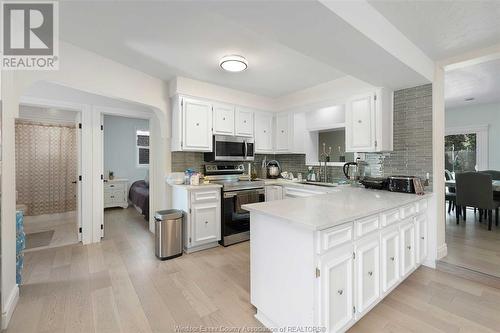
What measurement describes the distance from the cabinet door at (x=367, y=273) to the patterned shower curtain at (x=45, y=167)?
5.75m

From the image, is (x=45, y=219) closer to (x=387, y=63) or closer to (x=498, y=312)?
(x=387, y=63)

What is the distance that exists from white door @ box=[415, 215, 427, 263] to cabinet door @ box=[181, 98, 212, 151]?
2881mm

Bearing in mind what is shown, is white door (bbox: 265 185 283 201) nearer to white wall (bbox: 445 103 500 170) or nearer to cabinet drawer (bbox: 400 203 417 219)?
cabinet drawer (bbox: 400 203 417 219)

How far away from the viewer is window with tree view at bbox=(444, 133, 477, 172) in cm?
557

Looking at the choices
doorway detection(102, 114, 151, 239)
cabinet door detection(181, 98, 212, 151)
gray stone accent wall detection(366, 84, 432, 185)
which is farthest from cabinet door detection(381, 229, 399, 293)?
doorway detection(102, 114, 151, 239)

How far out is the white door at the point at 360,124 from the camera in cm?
298

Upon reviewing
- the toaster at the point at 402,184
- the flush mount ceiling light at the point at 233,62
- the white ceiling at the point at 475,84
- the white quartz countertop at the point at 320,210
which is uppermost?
the white ceiling at the point at 475,84

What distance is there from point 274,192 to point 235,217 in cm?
82

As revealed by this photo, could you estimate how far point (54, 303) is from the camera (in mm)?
2018

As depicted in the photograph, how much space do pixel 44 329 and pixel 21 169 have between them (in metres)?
4.14

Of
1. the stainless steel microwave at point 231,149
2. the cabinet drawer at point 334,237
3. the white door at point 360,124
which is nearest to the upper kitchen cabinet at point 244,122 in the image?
the stainless steel microwave at point 231,149

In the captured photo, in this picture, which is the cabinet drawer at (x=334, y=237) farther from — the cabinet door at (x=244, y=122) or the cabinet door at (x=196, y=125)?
the cabinet door at (x=244, y=122)

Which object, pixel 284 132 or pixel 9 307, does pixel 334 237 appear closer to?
pixel 9 307

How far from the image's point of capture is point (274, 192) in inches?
152
